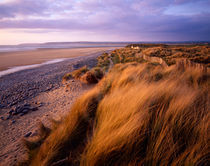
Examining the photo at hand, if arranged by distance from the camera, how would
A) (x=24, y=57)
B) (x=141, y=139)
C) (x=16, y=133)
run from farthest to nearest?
(x=24, y=57), (x=16, y=133), (x=141, y=139)

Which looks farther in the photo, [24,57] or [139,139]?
[24,57]

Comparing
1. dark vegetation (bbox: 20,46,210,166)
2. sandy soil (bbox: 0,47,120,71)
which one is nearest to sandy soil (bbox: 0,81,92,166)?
dark vegetation (bbox: 20,46,210,166)

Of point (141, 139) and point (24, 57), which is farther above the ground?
point (24, 57)

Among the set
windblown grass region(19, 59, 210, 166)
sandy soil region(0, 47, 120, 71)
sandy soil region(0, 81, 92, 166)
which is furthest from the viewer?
sandy soil region(0, 47, 120, 71)

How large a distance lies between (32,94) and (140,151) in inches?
197

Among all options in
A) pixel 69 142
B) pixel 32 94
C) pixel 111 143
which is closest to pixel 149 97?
pixel 111 143

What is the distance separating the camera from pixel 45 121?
2354 millimetres

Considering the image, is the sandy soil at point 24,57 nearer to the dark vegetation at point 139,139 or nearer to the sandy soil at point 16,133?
the sandy soil at point 16,133

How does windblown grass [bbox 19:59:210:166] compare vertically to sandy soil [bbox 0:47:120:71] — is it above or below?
below

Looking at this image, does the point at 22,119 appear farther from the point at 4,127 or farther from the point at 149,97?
the point at 149,97

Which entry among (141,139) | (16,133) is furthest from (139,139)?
(16,133)

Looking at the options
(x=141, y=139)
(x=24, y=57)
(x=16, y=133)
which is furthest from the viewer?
(x=24, y=57)

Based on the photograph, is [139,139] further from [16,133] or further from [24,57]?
[24,57]

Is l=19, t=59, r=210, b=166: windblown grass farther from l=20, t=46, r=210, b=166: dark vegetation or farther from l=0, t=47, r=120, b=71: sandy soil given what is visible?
l=0, t=47, r=120, b=71: sandy soil
